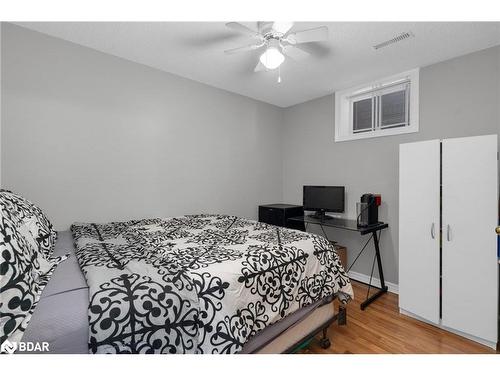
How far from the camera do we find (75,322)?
86cm

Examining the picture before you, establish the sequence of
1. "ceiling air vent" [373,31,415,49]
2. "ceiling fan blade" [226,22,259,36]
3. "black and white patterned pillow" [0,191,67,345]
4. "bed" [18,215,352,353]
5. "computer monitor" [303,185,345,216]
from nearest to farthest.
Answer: "black and white patterned pillow" [0,191,67,345]
"bed" [18,215,352,353]
"ceiling fan blade" [226,22,259,36]
"ceiling air vent" [373,31,415,49]
"computer monitor" [303,185,345,216]

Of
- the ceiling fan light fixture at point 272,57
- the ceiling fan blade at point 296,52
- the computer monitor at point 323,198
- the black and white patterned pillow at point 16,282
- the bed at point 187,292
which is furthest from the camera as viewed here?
the computer monitor at point 323,198

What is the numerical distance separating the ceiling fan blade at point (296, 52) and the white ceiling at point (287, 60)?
68 mm

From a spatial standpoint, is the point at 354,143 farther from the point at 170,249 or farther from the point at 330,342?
the point at 170,249

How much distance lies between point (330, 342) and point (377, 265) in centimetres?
149

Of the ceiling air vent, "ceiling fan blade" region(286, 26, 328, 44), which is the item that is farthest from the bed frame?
the ceiling air vent

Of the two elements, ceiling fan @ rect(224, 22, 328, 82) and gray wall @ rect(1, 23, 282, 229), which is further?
gray wall @ rect(1, 23, 282, 229)

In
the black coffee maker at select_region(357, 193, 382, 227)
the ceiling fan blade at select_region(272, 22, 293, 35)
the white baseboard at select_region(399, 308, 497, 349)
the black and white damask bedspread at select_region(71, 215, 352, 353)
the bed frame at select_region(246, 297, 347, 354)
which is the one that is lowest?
the white baseboard at select_region(399, 308, 497, 349)

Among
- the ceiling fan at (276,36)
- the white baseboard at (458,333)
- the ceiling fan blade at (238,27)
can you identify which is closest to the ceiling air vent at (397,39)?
the ceiling fan at (276,36)

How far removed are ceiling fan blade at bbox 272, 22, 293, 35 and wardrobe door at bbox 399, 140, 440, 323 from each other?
1539 millimetres

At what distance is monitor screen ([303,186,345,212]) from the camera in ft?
10.4

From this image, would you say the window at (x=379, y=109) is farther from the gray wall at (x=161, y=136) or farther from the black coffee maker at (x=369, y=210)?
the black coffee maker at (x=369, y=210)

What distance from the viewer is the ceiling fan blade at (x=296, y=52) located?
2.22m

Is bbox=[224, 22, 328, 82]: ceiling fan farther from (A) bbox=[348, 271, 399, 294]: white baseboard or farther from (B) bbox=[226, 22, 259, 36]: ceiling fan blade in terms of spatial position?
(A) bbox=[348, 271, 399, 294]: white baseboard
